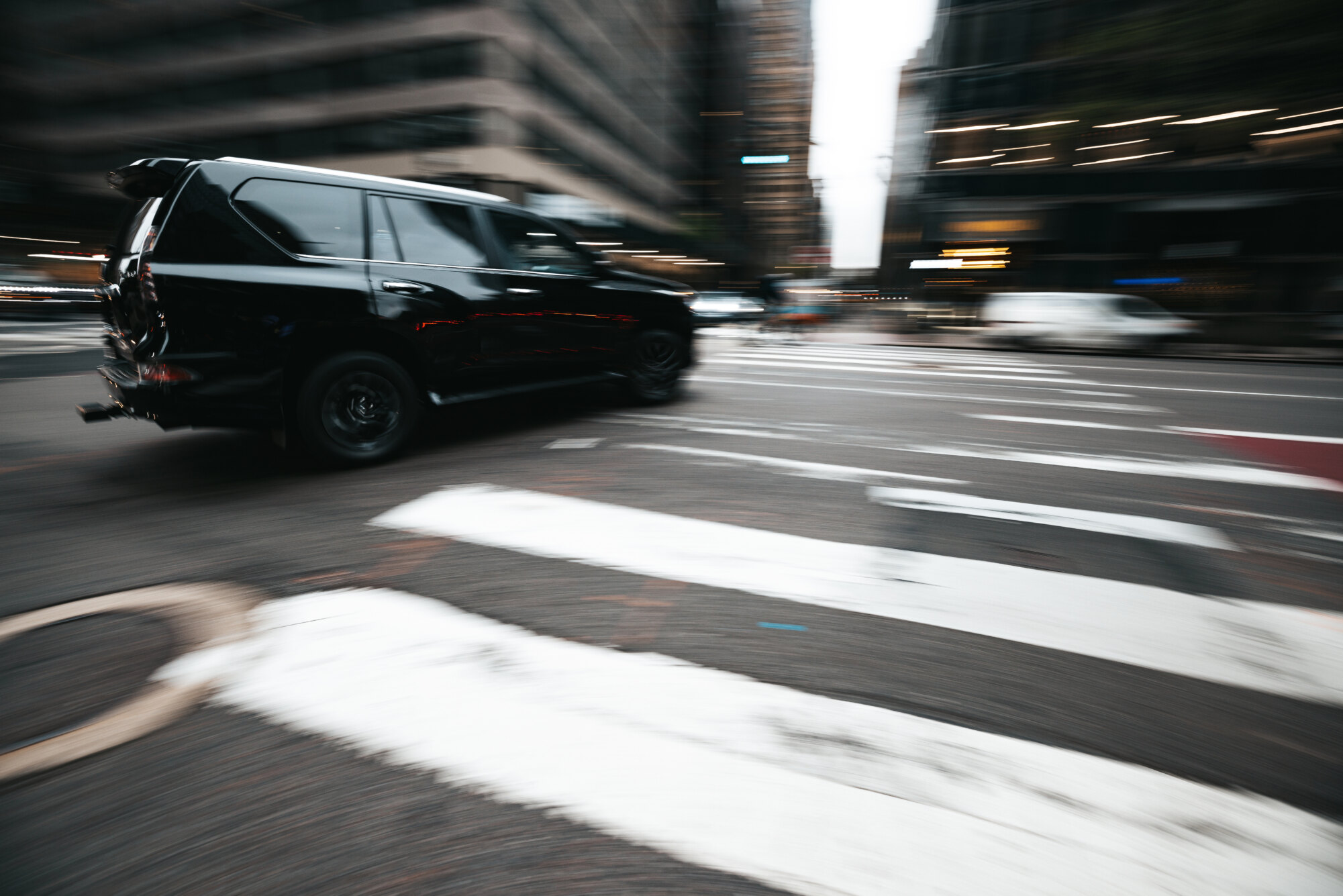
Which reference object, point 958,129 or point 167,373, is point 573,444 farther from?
point 958,129

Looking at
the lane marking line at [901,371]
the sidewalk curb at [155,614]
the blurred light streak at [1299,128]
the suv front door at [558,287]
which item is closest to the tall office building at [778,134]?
the blurred light streak at [1299,128]

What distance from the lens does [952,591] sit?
2.73 meters

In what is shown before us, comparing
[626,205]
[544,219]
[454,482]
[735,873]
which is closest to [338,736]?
[735,873]

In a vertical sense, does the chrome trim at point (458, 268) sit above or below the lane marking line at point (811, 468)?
above

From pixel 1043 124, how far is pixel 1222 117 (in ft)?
20.4

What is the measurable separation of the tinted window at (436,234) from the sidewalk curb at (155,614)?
9.09 feet

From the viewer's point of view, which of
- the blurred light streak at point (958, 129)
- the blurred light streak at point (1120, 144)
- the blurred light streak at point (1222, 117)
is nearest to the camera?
the blurred light streak at point (1222, 117)

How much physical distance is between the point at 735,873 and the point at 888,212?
127348 millimetres

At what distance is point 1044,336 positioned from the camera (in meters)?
16.6

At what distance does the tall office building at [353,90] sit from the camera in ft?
118

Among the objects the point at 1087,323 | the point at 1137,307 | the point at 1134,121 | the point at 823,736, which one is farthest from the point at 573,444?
the point at 1134,121

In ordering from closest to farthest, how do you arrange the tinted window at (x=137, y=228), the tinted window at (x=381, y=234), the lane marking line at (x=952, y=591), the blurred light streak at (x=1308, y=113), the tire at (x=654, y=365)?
the lane marking line at (x=952, y=591)
the tinted window at (x=137, y=228)
the tinted window at (x=381, y=234)
the tire at (x=654, y=365)
the blurred light streak at (x=1308, y=113)

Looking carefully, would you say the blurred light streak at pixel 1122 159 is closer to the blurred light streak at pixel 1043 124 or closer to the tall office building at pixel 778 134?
the blurred light streak at pixel 1043 124

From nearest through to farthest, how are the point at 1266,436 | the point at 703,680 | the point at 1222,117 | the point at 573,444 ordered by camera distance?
the point at 703,680 < the point at 573,444 < the point at 1266,436 < the point at 1222,117
